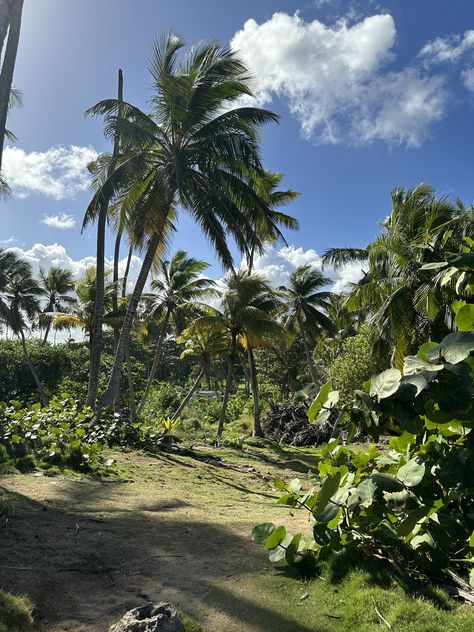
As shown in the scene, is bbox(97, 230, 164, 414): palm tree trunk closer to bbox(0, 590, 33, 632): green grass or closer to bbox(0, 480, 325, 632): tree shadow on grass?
bbox(0, 480, 325, 632): tree shadow on grass

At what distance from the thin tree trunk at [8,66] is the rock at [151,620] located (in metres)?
7.51

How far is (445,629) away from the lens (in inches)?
96.4

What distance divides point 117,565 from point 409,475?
98.4 inches

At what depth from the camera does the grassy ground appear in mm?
2760

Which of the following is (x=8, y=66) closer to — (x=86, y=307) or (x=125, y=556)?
(x=125, y=556)

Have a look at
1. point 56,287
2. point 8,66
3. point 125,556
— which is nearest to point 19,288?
point 56,287

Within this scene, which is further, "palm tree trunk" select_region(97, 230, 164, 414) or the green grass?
"palm tree trunk" select_region(97, 230, 164, 414)

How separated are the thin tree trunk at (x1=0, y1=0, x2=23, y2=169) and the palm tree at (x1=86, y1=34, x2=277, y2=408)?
3.49 meters

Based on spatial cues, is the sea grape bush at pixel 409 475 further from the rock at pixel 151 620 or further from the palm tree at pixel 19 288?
the palm tree at pixel 19 288

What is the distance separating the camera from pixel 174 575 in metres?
3.49

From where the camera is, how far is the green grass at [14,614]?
8.12 feet

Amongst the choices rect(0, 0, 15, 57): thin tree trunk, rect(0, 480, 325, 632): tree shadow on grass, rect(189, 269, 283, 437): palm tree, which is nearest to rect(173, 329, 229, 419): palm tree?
rect(189, 269, 283, 437): palm tree

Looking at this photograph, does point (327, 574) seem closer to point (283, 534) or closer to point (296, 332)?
point (283, 534)

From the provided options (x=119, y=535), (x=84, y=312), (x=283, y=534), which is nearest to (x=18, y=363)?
(x=84, y=312)
